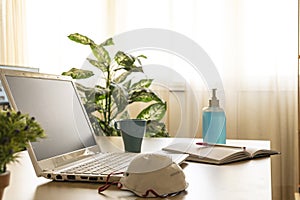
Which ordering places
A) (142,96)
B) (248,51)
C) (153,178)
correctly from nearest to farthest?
(153,178) < (142,96) < (248,51)

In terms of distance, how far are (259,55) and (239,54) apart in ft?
0.40

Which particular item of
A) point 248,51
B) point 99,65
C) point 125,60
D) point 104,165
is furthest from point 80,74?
point 104,165

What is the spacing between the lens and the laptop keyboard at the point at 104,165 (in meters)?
0.87

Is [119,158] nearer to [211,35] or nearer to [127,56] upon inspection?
[127,56]

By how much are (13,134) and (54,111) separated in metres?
0.61

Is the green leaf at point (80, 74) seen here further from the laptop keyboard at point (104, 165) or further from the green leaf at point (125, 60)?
the laptop keyboard at point (104, 165)

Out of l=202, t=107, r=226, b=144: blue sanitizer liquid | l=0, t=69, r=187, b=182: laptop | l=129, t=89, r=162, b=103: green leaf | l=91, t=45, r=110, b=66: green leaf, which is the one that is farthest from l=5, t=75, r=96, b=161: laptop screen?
l=91, t=45, r=110, b=66: green leaf

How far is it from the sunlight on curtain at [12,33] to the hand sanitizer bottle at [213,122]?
184 cm

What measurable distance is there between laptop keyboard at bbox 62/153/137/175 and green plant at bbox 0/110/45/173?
1.44ft

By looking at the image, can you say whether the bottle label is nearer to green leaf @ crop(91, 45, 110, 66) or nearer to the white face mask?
the white face mask

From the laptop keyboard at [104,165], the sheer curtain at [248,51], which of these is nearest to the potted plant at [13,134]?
the laptop keyboard at [104,165]

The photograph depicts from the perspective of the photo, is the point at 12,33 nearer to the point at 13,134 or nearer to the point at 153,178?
the point at 153,178

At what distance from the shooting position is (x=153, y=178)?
73 centimetres

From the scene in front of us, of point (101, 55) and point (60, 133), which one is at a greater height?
point (101, 55)
